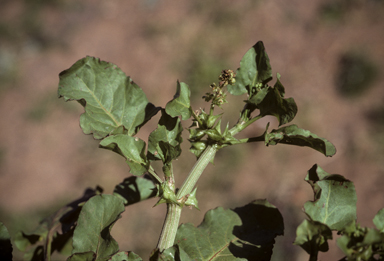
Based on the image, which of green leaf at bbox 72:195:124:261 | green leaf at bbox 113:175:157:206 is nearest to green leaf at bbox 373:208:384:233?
green leaf at bbox 72:195:124:261

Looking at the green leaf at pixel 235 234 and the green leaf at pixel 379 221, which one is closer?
the green leaf at pixel 379 221

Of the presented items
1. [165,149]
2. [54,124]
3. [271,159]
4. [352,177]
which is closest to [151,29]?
[54,124]

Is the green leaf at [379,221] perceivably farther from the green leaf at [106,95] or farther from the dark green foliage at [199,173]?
the green leaf at [106,95]

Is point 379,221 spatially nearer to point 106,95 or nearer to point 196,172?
point 196,172

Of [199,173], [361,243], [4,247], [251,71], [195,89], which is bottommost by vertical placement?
[4,247]

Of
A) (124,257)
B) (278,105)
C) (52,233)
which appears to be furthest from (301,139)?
(52,233)

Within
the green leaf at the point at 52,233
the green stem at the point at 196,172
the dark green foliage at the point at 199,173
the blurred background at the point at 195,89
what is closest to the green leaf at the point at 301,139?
the dark green foliage at the point at 199,173
